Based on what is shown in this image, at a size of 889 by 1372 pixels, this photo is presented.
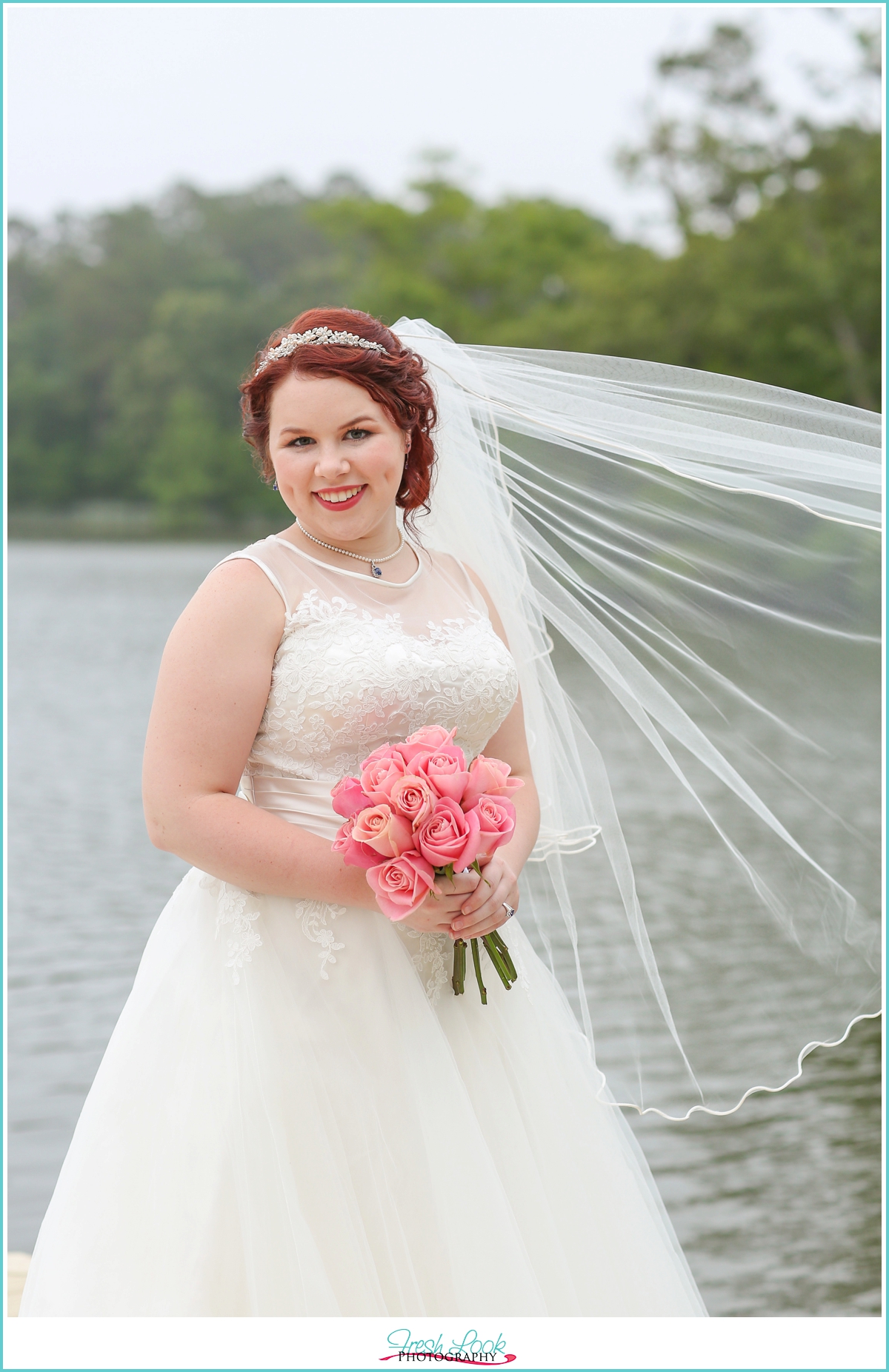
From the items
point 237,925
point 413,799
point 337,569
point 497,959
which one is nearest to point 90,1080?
point 237,925

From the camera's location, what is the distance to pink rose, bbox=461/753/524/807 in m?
2.10

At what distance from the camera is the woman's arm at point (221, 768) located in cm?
218

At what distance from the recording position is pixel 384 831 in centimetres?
203

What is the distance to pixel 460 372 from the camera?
2.81 meters

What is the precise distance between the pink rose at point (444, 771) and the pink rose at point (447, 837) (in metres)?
0.02

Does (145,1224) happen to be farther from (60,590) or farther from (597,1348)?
(60,590)

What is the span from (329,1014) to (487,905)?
37 cm

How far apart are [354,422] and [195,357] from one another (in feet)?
189

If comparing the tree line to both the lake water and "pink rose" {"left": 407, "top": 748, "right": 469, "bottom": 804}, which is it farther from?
"pink rose" {"left": 407, "top": 748, "right": 469, "bottom": 804}

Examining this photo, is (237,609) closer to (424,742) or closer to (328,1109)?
(424,742)

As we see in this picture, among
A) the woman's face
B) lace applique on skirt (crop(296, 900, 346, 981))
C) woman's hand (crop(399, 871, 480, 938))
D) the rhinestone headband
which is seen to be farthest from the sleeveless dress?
the rhinestone headband

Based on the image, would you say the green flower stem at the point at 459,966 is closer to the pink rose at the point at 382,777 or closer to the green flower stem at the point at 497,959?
the green flower stem at the point at 497,959

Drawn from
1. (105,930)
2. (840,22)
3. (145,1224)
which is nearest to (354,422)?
(145,1224)

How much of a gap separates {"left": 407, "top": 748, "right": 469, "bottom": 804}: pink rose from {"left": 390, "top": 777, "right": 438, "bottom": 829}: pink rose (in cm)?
2
